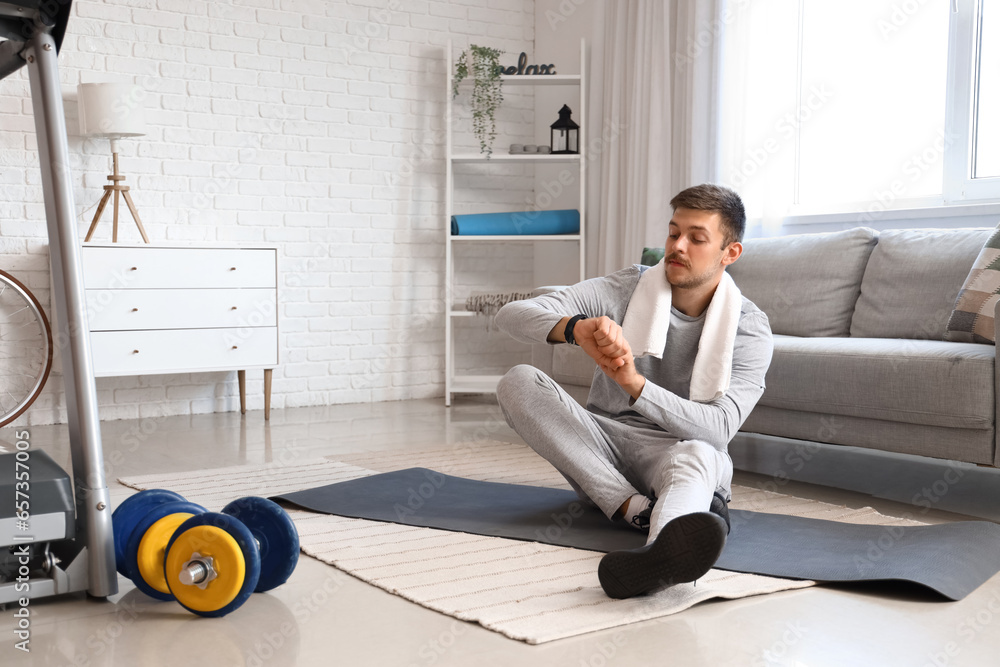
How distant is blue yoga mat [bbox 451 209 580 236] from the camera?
4965 millimetres

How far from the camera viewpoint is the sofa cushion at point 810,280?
3312mm

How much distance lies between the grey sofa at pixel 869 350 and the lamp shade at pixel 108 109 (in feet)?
6.54

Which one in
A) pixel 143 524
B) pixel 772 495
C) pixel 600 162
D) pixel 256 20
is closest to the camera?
pixel 143 524

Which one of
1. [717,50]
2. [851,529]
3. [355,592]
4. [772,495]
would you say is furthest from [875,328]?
[355,592]

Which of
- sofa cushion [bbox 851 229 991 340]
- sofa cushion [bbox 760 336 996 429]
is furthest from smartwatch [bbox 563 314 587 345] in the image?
sofa cushion [bbox 851 229 991 340]

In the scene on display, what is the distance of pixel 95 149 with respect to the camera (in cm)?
428

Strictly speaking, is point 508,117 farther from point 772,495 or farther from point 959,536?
point 959,536

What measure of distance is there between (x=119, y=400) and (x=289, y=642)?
3150mm

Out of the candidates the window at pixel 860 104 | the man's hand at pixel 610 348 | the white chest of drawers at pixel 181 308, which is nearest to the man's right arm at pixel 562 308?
the man's hand at pixel 610 348

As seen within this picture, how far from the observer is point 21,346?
4.10m

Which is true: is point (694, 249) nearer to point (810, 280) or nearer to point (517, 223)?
point (810, 280)

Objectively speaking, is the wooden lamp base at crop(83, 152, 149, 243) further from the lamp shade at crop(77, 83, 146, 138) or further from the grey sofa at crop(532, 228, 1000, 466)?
the grey sofa at crop(532, 228, 1000, 466)

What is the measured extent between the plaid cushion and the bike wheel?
3.48 metres

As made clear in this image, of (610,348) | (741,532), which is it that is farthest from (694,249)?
(741,532)
